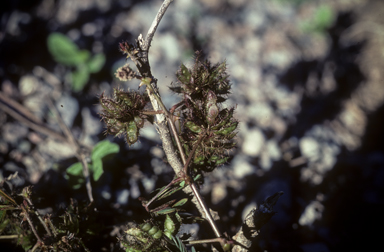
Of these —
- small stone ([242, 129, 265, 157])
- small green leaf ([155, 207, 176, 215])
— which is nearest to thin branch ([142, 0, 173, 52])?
small green leaf ([155, 207, 176, 215])

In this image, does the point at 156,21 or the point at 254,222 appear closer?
the point at 156,21

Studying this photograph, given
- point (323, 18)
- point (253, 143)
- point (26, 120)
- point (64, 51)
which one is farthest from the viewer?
point (323, 18)

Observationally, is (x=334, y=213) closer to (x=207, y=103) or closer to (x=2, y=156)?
(x=207, y=103)

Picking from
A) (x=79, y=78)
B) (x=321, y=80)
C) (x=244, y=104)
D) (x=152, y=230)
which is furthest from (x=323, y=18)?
(x=152, y=230)

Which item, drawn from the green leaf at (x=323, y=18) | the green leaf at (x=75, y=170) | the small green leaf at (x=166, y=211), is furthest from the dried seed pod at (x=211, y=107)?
the green leaf at (x=323, y=18)

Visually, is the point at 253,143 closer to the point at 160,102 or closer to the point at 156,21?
the point at 160,102

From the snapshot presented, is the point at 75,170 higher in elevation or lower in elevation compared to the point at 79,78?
lower
